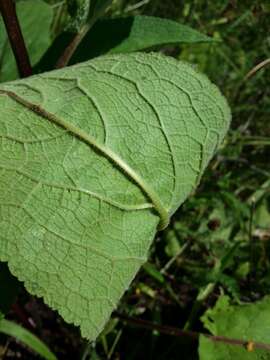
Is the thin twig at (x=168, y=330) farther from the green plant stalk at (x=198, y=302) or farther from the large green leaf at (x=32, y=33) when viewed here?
the large green leaf at (x=32, y=33)

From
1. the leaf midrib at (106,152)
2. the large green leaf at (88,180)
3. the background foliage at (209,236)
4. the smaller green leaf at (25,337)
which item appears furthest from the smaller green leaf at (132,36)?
the smaller green leaf at (25,337)

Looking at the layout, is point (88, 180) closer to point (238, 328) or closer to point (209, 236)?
point (238, 328)

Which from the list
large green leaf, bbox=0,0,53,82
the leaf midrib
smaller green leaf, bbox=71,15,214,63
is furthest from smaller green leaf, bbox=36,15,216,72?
the leaf midrib

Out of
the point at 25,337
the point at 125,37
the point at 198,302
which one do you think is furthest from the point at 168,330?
the point at 125,37

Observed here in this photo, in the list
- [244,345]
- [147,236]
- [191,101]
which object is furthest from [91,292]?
[244,345]

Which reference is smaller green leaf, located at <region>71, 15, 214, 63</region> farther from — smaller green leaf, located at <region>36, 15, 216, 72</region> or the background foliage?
the background foliage

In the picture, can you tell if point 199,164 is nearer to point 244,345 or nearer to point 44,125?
point 44,125
